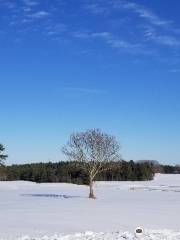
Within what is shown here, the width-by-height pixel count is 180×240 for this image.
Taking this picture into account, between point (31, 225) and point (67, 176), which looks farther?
point (67, 176)

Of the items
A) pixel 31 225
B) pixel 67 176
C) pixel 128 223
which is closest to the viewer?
pixel 31 225

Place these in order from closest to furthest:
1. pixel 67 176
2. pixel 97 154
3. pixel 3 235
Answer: pixel 3 235, pixel 97 154, pixel 67 176

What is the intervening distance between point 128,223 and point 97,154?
28844mm

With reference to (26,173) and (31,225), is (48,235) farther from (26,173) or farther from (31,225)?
(26,173)

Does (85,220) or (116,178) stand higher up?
(116,178)

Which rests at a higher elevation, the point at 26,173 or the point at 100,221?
the point at 26,173

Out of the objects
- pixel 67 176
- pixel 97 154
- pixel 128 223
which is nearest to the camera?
pixel 128 223

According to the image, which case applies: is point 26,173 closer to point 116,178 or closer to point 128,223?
point 116,178

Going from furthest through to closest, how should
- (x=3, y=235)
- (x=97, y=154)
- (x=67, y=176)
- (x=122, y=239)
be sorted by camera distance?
(x=67, y=176)
(x=97, y=154)
(x=3, y=235)
(x=122, y=239)

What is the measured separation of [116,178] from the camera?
164 m

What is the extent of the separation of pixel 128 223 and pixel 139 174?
136 m

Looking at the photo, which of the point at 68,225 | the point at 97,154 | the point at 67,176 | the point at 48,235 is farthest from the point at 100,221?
the point at 67,176

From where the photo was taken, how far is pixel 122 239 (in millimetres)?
19312

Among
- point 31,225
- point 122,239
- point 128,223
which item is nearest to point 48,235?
point 122,239
